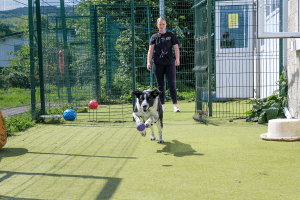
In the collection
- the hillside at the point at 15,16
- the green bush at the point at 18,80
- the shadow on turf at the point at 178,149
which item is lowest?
the shadow on turf at the point at 178,149

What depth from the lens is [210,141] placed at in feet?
14.9

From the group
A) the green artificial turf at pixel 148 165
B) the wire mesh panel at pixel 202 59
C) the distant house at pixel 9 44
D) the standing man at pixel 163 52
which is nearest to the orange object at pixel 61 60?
the distant house at pixel 9 44

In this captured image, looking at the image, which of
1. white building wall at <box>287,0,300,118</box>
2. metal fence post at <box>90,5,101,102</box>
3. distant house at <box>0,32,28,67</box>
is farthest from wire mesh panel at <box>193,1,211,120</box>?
distant house at <box>0,32,28,67</box>

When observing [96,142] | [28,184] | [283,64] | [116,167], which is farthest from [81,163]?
[283,64]

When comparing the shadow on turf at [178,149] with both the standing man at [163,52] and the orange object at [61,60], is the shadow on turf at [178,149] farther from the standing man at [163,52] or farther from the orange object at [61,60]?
the orange object at [61,60]

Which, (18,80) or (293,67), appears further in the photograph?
(18,80)

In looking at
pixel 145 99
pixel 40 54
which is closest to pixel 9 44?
pixel 40 54

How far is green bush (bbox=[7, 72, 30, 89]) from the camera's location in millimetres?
5680

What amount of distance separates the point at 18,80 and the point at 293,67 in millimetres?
4774

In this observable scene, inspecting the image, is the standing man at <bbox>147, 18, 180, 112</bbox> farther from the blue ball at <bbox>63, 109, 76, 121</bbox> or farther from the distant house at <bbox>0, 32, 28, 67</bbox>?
the distant house at <bbox>0, 32, 28, 67</bbox>

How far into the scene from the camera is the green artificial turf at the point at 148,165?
2570mm

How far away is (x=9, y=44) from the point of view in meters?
5.50

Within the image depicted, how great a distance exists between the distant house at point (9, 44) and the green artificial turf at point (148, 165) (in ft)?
4.15

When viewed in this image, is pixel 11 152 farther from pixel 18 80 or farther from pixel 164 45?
pixel 164 45
